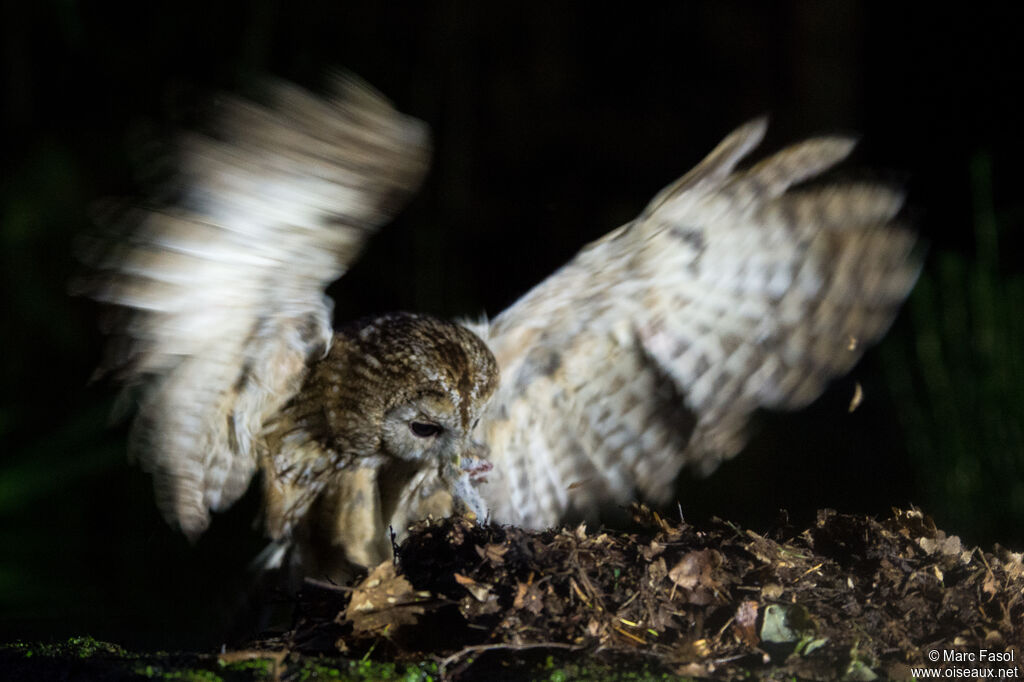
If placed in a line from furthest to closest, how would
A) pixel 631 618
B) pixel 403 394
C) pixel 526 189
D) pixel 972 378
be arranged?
1. pixel 526 189
2. pixel 972 378
3. pixel 403 394
4. pixel 631 618

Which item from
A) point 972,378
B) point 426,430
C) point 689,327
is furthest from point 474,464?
point 972,378

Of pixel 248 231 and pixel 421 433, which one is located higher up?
pixel 248 231

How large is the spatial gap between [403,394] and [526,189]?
101 centimetres

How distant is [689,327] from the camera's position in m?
1.19

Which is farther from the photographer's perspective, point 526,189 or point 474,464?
point 526,189

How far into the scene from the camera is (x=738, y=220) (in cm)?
102

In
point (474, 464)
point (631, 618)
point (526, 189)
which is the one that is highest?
point (526, 189)

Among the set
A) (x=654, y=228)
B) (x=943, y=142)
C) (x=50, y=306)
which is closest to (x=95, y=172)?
(x=50, y=306)

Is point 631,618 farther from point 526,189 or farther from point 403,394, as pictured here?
point 526,189

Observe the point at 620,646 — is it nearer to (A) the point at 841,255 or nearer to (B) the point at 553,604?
(B) the point at 553,604

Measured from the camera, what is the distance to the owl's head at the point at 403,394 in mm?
1048

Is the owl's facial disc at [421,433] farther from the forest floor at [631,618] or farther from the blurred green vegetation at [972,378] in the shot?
the blurred green vegetation at [972,378]

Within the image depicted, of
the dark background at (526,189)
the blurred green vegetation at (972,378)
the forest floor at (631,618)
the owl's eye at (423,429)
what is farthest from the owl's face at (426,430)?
the blurred green vegetation at (972,378)

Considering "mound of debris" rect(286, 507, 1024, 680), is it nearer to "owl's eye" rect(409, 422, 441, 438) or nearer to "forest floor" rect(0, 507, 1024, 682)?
"forest floor" rect(0, 507, 1024, 682)
